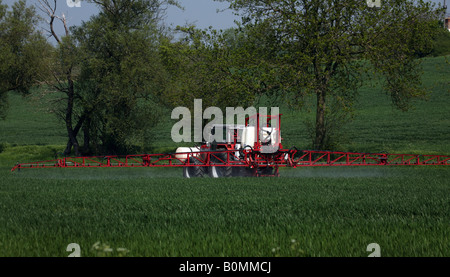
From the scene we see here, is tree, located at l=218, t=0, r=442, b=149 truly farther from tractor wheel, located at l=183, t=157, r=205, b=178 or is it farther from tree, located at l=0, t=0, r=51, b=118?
tree, located at l=0, t=0, r=51, b=118

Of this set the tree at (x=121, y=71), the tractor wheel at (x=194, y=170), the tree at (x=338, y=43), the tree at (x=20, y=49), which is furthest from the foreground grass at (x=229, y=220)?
the tree at (x=20, y=49)

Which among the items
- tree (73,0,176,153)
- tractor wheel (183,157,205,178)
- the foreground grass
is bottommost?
tractor wheel (183,157,205,178)

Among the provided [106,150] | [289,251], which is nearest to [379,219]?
[289,251]

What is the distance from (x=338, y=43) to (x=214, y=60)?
7.14 meters

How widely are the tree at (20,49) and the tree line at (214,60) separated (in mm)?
72

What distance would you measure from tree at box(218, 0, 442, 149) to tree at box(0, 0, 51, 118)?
51.2 ft

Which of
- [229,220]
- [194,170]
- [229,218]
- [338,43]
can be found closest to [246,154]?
[194,170]

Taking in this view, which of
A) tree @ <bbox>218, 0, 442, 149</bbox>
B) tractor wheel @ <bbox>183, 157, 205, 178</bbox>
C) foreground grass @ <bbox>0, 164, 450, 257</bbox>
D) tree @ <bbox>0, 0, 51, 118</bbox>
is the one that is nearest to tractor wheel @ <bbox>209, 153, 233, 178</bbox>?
tractor wheel @ <bbox>183, 157, 205, 178</bbox>

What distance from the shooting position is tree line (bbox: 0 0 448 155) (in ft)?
105

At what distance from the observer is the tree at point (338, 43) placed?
31.6 metres

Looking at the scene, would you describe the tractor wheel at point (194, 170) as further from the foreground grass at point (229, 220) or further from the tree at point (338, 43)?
the tree at point (338, 43)

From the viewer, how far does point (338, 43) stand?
105ft

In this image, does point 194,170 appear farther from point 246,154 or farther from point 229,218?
point 229,218

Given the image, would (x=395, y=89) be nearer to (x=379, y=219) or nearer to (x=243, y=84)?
(x=243, y=84)
